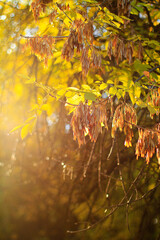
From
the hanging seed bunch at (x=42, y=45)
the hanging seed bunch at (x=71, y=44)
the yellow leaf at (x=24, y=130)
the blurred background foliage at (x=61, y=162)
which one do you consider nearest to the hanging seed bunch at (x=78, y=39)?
the hanging seed bunch at (x=71, y=44)

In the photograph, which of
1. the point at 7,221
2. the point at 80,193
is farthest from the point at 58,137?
the point at 7,221

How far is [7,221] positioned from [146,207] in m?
2.03

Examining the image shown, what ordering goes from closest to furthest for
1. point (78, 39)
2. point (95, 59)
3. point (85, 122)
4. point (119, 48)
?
point (85, 122), point (78, 39), point (95, 59), point (119, 48)

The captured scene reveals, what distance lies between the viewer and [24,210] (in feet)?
10.4

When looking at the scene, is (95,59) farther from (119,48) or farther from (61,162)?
(61,162)

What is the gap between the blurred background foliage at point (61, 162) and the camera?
6.91 ft

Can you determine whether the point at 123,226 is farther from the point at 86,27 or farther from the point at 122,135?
the point at 86,27

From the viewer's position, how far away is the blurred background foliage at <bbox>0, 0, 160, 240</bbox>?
6.91 ft

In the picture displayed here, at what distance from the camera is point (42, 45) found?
52.1 inches

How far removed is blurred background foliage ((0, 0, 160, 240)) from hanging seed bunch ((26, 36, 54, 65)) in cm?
45

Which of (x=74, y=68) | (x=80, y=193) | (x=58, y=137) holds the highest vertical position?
(x=74, y=68)

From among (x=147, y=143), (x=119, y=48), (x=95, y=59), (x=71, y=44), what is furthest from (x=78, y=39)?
(x=147, y=143)

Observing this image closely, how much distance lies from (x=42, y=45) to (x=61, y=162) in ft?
4.28

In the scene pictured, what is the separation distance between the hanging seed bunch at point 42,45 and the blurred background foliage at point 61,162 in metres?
0.45
